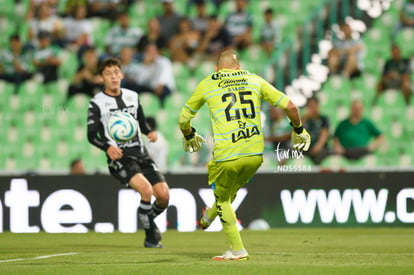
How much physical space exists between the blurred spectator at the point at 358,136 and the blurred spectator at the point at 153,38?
456 cm

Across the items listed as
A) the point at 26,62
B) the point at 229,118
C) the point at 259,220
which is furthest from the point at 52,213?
the point at 229,118

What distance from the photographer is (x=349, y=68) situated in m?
18.3

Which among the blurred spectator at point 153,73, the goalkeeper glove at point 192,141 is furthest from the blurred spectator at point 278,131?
the goalkeeper glove at point 192,141

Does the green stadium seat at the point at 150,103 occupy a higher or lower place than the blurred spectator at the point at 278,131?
higher

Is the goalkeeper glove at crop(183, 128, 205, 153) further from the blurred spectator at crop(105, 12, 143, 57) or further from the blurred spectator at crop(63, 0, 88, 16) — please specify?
the blurred spectator at crop(63, 0, 88, 16)

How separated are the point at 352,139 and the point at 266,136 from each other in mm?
1502

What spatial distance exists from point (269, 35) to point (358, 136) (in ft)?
11.7

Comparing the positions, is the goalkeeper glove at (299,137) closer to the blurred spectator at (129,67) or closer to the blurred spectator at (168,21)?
the blurred spectator at (129,67)

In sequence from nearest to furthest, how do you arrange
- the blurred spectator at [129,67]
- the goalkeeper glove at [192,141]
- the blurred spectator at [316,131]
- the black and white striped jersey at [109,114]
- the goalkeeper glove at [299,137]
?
the goalkeeper glove at [299,137] < the goalkeeper glove at [192,141] < the black and white striped jersey at [109,114] < the blurred spectator at [316,131] < the blurred spectator at [129,67]

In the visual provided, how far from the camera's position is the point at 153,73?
1822 centimetres

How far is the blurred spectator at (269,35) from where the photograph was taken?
61.8 ft

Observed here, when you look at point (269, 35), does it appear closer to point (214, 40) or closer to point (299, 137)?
point (214, 40)

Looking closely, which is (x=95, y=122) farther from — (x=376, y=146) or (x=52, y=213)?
(x=376, y=146)

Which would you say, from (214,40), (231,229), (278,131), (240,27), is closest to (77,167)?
(278,131)
